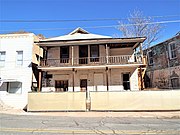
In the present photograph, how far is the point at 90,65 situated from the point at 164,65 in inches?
377

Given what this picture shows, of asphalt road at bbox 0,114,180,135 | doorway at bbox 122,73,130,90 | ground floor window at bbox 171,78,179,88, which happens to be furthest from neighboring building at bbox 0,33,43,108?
ground floor window at bbox 171,78,179,88

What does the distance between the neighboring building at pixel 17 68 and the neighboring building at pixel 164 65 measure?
14.4 metres

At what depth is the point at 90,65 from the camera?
18.6 m

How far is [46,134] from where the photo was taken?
263 inches

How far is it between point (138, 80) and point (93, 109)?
7086mm

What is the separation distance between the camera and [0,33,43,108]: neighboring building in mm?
18769

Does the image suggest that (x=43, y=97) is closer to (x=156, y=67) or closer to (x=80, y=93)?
(x=80, y=93)

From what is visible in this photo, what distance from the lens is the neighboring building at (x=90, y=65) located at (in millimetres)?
19016

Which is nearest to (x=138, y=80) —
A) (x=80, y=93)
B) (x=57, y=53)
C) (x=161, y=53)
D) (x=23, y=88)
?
(x=161, y=53)

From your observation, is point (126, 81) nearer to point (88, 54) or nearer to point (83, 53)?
point (88, 54)

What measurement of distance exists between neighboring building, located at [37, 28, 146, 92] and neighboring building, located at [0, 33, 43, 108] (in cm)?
109

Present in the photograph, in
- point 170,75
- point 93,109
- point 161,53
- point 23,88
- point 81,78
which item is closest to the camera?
point 93,109

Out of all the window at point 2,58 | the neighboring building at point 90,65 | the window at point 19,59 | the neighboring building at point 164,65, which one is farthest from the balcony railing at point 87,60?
the neighboring building at point 164,65

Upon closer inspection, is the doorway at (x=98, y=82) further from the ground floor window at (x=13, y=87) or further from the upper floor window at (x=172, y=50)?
the upper floor window at (x=172, y=50)
